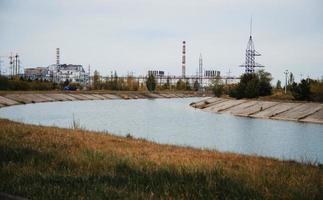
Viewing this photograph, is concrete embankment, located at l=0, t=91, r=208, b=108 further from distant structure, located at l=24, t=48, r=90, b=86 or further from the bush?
distant structure, located at l=24, t=48, r=90, b=86

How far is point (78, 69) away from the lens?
15850 centimetres

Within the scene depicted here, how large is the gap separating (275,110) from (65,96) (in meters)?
41.6

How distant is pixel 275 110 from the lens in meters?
42.4

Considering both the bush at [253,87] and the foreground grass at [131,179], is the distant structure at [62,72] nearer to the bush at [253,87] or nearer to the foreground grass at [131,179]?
the bush at [253,87]

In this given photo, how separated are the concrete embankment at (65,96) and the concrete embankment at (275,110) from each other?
82.1ft

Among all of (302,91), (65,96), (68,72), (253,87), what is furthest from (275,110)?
(68,72)

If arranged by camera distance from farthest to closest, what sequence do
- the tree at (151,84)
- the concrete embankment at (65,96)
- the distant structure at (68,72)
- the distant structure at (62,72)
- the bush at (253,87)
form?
1. the distant structure at (68,72)
2. the distant structure at (62,72)
3. the tree at (151,84)
4. the concrete embankment at (65,96)
5. the bush at (253,87)

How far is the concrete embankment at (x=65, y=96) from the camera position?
5760cm

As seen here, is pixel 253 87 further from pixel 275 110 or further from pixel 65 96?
pixel 65 96

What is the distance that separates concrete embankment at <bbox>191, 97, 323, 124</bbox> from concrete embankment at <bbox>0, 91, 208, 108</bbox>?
2501 cm

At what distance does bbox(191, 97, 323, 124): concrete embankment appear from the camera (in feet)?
124

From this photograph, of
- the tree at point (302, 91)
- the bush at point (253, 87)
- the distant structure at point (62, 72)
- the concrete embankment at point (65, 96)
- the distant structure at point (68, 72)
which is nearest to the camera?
the tree at point (302, 91)

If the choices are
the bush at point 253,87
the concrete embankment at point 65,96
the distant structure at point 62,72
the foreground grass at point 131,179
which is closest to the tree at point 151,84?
the concrete embankment at point 65,96

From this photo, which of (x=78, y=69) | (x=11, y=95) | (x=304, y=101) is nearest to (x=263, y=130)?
(x=304, y=101)
